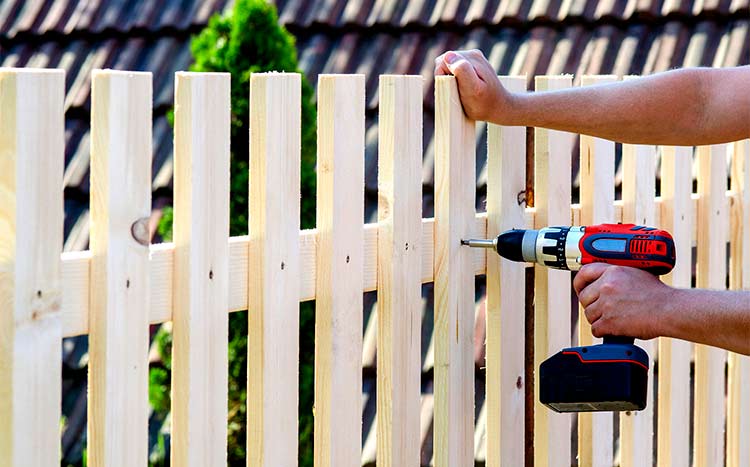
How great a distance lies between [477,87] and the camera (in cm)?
246

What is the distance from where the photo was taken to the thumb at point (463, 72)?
244 centimetres

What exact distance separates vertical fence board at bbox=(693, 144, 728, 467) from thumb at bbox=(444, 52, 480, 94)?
1066 millimetres

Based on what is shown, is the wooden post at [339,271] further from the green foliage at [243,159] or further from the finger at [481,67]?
the green foliage at [243,159]

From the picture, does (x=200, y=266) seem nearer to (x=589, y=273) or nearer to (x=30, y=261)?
(x=30, y=261)

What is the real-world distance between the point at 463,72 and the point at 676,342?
111cm

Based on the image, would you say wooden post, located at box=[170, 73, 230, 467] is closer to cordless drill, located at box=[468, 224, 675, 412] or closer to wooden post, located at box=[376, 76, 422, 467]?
wooden post, located at box=[376, 76, 422, 467]

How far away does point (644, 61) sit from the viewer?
4789mm

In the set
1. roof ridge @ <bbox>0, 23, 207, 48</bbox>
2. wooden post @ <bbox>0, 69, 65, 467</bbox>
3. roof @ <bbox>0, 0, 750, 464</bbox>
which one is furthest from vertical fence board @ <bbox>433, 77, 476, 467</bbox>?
roof ridge @ <bbox>0, 23, 207, 48</bbox>

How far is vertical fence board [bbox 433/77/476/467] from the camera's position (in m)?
2.48

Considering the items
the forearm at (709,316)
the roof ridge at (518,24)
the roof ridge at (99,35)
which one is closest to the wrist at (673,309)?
the forearm at (709,316)

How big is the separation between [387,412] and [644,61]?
2845mm

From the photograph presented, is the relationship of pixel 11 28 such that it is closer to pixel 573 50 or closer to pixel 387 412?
pixel 573 50

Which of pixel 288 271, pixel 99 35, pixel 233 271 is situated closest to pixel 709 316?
pixel 288 271

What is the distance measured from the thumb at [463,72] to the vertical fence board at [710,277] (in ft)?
3.50
